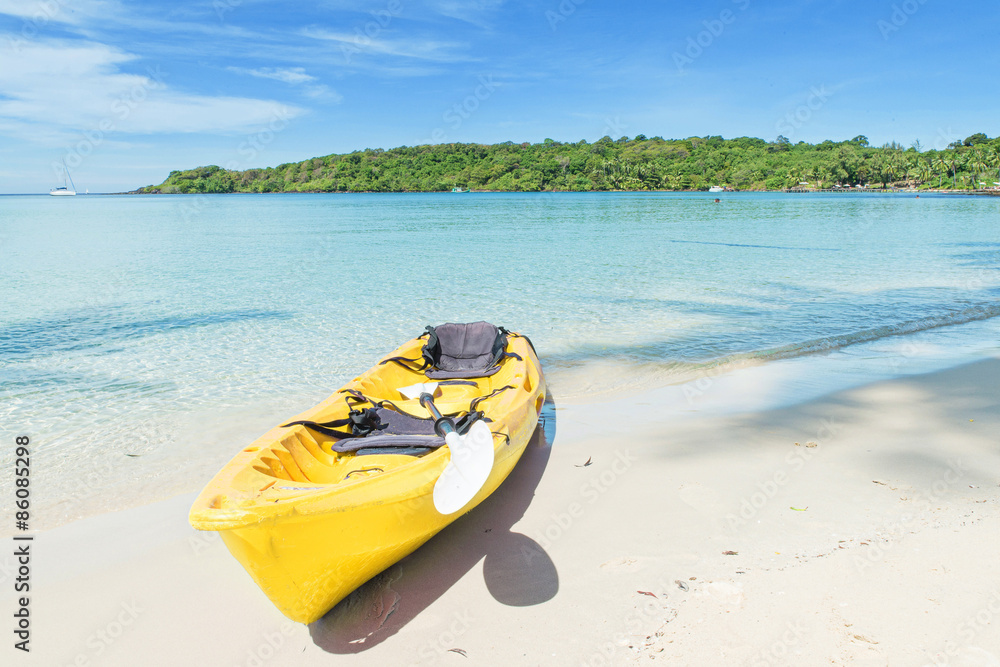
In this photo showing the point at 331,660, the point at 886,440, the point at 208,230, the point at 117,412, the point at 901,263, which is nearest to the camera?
the point at 331,660

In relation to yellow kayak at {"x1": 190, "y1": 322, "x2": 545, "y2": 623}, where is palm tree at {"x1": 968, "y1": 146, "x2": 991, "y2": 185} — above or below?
above

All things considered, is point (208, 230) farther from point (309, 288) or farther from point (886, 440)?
point (886, 440)

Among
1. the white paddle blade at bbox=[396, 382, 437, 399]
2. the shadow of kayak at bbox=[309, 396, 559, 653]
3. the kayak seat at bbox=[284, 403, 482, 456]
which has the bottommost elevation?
the shadow of kayak at bbox=[309, 396, 559, 653]

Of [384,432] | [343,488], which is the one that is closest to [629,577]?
[343,488]

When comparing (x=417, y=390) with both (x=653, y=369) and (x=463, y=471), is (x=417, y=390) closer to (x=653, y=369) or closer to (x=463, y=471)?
(x=463, y=471)

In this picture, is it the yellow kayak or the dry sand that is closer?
the yellow kayak

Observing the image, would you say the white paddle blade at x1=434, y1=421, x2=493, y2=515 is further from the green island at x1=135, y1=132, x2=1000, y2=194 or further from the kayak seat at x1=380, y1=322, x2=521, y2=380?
the green island at x1=135, y1=132, x2=1000, y2=194

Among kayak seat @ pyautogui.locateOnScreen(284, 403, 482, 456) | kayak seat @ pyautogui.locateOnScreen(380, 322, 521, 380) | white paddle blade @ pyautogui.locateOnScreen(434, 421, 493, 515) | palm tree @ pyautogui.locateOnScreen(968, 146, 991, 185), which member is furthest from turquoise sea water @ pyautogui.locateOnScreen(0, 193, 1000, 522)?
palm tree @ pyautogui.locateOnScreen(968, 146, 991, 185)

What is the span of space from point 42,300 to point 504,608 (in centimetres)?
1331

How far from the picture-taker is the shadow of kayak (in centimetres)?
296

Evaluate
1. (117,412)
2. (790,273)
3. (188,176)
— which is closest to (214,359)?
(117,412)

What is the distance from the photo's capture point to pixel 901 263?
17453 mm

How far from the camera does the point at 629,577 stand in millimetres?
3248

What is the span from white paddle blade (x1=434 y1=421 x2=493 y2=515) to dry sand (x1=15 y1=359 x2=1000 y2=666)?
59 centimetres
